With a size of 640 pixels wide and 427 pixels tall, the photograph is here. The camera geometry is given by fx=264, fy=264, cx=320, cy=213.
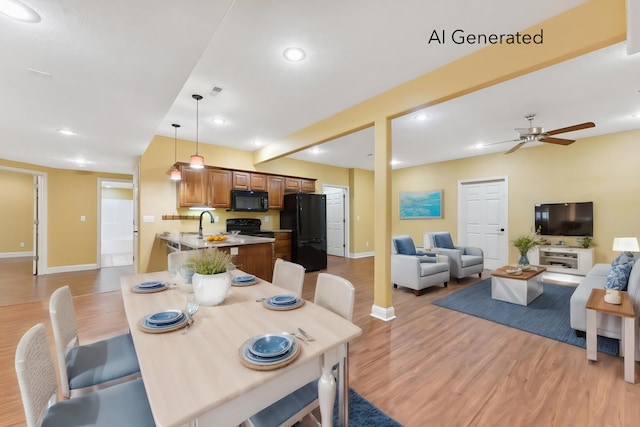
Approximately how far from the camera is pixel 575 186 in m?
4.96

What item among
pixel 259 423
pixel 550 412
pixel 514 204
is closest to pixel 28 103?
pixel 259 423

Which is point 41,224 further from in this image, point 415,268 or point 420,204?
point 420,204

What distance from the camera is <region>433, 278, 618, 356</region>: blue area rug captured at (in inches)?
105

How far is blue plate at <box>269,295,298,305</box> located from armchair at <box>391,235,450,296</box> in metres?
2.93

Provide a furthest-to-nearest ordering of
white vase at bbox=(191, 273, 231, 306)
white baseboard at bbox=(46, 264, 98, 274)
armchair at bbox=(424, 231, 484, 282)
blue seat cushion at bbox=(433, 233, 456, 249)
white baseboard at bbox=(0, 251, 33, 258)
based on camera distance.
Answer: white baseboard at bbox=(0, 251, 33, 258), white baseboard at bbox=(46, 264, 98, 274), blue seat cushion at bbox=(433, 233, 456, 249), armchair at bbox=(424, 231, 484, 282), white vase at bbox=(191, 273, 231, 306)

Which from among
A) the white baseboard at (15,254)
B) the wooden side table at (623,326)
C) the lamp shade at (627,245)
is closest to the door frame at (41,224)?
the white baseboard at (15,254)

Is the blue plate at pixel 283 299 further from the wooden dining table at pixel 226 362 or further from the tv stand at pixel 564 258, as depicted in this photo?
the tv stand at pixel 564 258

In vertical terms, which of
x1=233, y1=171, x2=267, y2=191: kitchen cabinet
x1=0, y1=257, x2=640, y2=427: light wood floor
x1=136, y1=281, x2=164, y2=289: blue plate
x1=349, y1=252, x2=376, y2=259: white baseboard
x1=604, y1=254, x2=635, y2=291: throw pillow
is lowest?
x1=0, y1=257, x2=640, y2=427: light wood floor

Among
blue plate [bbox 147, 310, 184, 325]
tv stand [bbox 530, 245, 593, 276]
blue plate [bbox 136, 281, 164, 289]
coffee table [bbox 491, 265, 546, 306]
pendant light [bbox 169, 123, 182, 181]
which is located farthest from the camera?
tv stand [bbox 530, 245, 593, 276]

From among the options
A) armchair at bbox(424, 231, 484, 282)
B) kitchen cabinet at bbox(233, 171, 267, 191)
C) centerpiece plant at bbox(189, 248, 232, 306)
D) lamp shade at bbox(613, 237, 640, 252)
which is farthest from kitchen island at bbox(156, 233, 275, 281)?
lamp shade at bbox(613, 237, 640, 252)

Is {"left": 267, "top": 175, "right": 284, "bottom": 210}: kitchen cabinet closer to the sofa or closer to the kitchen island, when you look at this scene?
the kitchen island

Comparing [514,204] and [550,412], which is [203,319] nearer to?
[550,412]

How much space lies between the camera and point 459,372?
211 cm

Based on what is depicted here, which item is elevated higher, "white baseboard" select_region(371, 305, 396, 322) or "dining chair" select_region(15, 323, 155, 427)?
"dining chair" select_region(15, 323, 155, 427)
